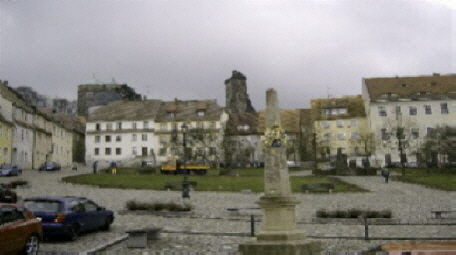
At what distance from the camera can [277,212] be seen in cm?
1255

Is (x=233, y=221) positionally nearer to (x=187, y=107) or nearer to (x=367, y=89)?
(x=367, y=89)

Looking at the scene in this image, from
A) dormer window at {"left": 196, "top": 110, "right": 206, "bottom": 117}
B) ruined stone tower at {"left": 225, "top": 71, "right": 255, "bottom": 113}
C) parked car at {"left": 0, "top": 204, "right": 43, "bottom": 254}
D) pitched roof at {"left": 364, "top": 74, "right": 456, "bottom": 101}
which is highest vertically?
ruined stone tower at {"left": 225, "top": 71, "right": 255, "bottom": 113}

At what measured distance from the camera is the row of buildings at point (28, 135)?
6103 centimetres

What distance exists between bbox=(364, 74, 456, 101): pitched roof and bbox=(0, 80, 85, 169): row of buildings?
4816 centimetres

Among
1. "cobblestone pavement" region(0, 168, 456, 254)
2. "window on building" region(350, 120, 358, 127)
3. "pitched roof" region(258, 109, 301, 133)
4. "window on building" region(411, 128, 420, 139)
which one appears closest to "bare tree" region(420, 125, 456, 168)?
"window on building" region(411, 128, 420, 139)

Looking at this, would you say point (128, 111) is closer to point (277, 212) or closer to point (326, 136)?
Answer: point (326, 136)

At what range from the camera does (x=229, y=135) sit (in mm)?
85562

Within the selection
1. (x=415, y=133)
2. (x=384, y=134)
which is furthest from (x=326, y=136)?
(x=415, y=133)

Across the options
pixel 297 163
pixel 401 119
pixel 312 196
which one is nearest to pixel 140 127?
pixel 297 163

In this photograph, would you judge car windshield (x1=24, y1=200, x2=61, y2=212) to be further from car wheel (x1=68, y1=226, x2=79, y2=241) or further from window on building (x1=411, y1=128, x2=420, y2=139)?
window on building (x1=411, y1=128, x2=420, y2=139)

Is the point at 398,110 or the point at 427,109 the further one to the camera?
the point at 427,109

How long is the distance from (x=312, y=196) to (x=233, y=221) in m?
11.9

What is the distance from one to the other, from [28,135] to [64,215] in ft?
186

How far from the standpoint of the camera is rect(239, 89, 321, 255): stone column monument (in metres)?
12.2
